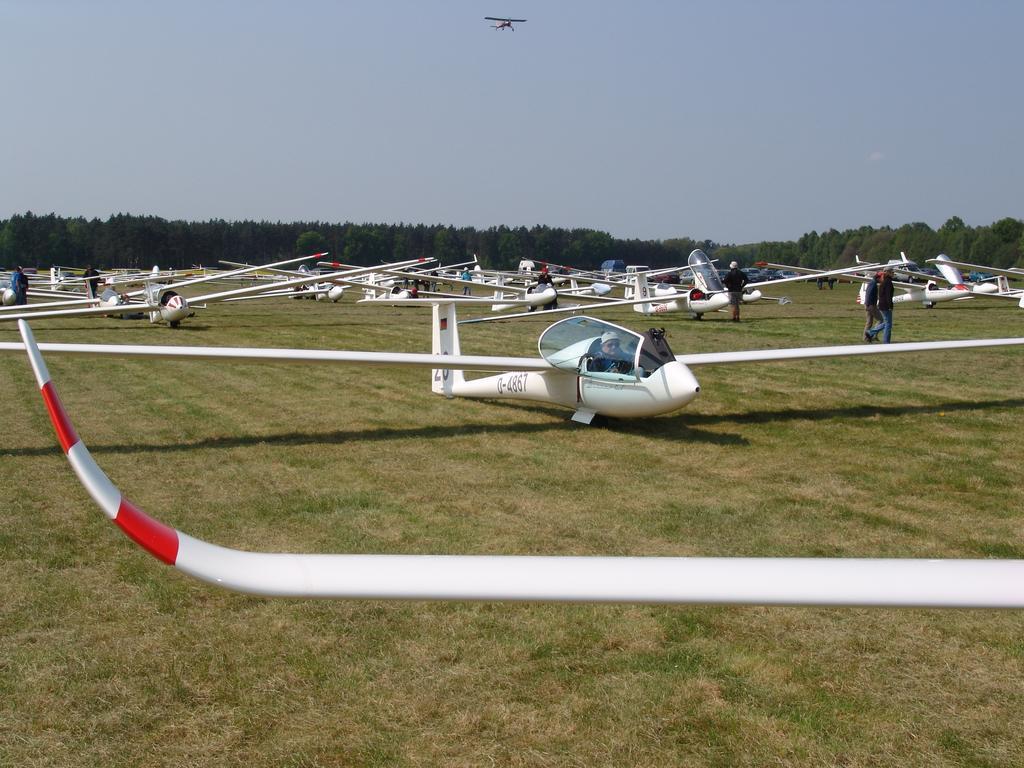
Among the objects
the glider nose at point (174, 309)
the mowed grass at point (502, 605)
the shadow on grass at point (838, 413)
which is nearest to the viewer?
the mowed grass at point (502, 605)

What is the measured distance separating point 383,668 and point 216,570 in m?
2.45

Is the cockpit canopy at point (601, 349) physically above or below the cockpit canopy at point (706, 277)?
below

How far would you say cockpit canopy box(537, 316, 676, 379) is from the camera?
362 inches

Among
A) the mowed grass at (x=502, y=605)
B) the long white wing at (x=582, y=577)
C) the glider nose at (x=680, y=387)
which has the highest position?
the long white wing at (x=582, y=577)

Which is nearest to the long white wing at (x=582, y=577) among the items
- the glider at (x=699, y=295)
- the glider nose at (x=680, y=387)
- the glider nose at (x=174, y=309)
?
the glider nose at (x=680, y=387)

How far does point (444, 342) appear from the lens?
39.2 feet

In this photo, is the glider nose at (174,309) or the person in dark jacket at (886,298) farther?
the glider nose at (174,309)

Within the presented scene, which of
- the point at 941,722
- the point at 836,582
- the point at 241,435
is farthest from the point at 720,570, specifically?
the point at 241,435

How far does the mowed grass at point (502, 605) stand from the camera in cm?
341

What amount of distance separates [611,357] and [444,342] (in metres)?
3.18

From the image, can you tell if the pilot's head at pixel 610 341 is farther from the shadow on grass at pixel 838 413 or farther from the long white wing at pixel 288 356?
the shadow on grass at pixel 838 413

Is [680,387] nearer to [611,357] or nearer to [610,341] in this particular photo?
[611,357]

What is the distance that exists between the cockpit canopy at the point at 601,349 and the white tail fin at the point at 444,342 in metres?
1.96

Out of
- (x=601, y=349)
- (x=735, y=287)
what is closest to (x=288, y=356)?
(x=601, y=349)
